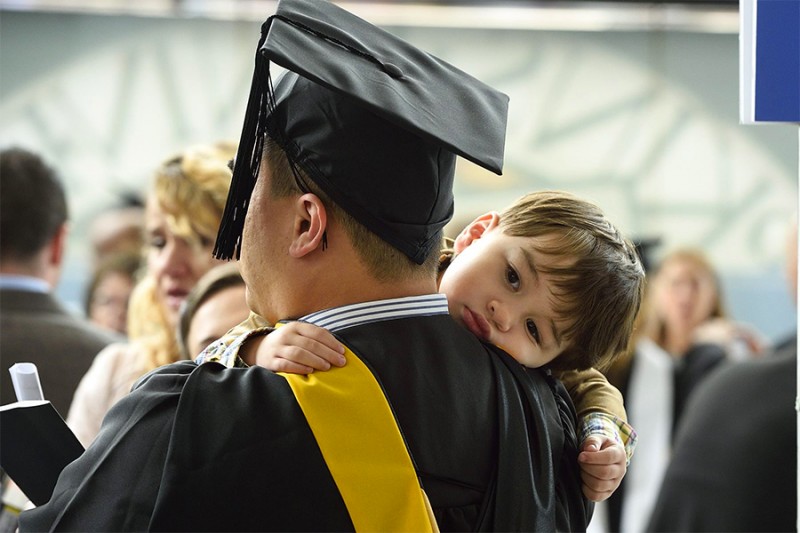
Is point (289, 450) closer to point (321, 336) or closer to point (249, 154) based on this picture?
point (321, 336)

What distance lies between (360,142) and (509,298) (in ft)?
1.22

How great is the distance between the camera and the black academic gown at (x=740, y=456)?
3.59 metres

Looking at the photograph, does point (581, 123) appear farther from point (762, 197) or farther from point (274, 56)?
point (274, 56)

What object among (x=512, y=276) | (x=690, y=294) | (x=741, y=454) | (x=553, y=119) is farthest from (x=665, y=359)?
(x=512, y=276)

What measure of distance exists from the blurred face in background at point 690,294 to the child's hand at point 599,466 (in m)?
4.86

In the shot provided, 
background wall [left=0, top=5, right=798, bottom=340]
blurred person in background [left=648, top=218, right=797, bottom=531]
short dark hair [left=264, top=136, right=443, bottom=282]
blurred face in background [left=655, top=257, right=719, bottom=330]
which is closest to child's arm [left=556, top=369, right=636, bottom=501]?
short dark hair [left=264, top=136, right=443, bottom=282]


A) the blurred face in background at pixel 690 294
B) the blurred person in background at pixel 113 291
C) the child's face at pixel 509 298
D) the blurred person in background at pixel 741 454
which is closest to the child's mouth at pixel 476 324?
the child's face at pixel 509 298

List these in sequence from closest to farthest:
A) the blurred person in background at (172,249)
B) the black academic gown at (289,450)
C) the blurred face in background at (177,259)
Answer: the black academic gown at (289,450) < the blurred person in background at (172,249) < the blurred face in background at (177,259)

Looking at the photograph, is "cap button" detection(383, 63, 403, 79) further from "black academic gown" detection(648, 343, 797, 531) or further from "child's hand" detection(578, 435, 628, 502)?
"black academic gown" detection(648, 343, 797, 531)

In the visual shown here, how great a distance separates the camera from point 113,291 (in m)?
4.88

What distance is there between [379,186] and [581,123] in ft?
19.5

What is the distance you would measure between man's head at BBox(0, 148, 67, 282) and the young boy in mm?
1655

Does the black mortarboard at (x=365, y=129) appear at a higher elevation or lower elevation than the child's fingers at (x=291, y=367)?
higher

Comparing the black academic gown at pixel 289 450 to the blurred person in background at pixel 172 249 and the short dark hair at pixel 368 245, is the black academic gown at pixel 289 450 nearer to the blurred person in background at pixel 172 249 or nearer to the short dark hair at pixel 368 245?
the short dark hair at pixel 368 245
